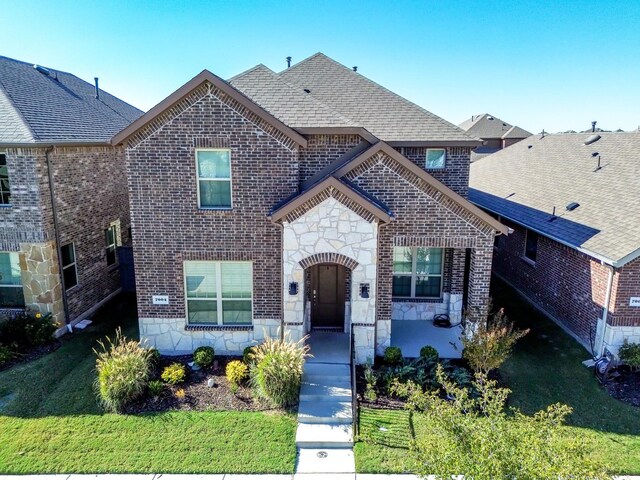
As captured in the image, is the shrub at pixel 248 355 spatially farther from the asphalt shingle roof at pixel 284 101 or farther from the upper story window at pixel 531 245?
the upper story window at pixel 531 245

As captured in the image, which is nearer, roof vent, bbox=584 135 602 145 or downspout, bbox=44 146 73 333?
downspout, bbox=44 146 73 333

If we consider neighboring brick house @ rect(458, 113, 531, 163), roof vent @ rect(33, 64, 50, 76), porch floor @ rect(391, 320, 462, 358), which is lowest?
porch floor @ rect(391, 320, 462, 358)

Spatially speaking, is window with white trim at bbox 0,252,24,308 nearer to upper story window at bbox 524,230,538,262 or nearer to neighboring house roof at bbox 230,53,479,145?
neighboring house roof at bbox 230,53,479,145

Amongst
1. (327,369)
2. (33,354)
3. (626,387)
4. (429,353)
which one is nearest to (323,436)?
(327,369)

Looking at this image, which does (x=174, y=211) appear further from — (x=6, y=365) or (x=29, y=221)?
(x=6, y=365)

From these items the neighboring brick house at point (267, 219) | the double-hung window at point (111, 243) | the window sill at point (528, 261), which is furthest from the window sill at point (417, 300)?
the double-hung window at point (111, 243)

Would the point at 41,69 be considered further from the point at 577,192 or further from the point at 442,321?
the point at 577,192

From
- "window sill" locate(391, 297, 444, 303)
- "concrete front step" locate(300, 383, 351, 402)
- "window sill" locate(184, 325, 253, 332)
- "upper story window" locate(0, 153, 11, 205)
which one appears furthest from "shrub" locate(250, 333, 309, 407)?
"upper story window" locate(0, 153, 11, 205)
